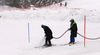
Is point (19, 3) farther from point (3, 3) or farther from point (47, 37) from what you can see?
point (47, 37)

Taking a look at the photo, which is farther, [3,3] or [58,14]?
[3,3]

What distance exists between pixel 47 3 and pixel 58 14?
10045 mm

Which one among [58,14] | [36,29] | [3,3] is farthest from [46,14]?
[3,3]

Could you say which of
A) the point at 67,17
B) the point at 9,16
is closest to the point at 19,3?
the point at 9,16

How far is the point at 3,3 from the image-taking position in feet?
82.0

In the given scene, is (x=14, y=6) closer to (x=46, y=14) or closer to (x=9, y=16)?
(x=9, y=16)

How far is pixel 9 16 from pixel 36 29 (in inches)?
259

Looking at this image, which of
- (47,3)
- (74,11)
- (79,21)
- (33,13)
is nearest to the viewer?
(79,21)

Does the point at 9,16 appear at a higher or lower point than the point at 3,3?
lower

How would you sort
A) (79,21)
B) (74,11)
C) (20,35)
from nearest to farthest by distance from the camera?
(20,35) → (79,21) → (74,11)

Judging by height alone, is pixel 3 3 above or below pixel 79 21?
above

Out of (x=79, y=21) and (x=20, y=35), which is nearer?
(x=20, y=35)

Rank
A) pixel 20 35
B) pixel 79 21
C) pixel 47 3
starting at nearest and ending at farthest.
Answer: pixel 20 35 → pixel 79 21 → pixel 47 3

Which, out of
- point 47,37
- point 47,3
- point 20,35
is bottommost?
point 20,35
